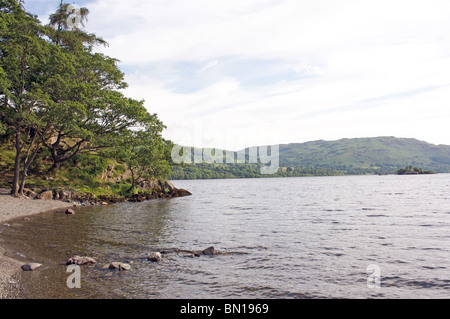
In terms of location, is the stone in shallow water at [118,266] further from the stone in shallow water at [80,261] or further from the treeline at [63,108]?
the treeline at [63,108]

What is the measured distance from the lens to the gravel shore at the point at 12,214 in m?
12.0

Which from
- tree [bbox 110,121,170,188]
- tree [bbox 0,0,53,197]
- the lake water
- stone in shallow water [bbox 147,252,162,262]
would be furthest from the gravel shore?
tree [bbox 110,121,170,188]

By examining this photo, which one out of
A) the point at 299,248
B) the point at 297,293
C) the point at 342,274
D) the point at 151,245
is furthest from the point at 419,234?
the point at 151,245

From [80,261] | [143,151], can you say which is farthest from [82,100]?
[80,261]

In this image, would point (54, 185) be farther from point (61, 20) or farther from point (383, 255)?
point (383, 255)

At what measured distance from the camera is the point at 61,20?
184ft

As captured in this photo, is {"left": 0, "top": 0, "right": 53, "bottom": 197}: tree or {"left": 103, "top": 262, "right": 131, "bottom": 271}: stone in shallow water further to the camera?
{"left": 0, "top": 0, "right": 53, "bottom": 197}: tree

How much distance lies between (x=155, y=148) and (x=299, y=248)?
4438cm

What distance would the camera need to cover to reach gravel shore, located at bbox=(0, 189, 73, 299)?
11992 millimetres

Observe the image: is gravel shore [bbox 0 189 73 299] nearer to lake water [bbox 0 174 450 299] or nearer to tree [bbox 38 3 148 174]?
lake water [bbox 0 174 450 299]

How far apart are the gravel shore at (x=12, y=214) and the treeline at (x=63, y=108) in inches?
146

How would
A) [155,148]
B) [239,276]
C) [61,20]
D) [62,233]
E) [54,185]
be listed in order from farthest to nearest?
[155,148], [61,20], [54,185], [62,233], [239,276]

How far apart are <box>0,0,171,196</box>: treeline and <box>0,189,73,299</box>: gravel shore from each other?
146 inches

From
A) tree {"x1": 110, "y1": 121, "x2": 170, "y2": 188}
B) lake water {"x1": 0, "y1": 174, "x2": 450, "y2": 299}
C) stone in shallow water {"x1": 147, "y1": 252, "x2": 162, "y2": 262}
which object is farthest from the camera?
tree {"x1": 110, "y1": 121, "x2": 170, "y2": 188}
